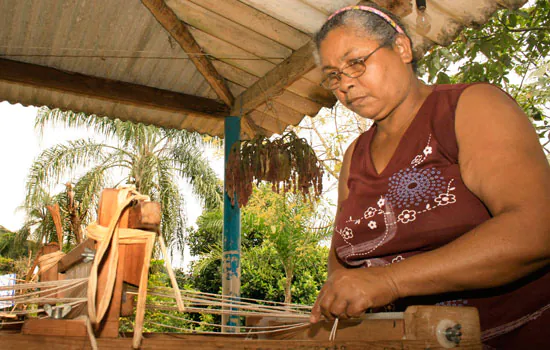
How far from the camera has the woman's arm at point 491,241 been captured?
0.95 meters

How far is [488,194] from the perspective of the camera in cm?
107

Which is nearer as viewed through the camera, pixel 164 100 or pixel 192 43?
pixel 192 43

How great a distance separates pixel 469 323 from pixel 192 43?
4.12 m

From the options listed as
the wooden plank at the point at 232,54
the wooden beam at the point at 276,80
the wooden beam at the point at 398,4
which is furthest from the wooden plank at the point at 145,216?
the wooden plank at the point at 232,54

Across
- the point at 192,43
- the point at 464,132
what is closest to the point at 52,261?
the point at 464,132

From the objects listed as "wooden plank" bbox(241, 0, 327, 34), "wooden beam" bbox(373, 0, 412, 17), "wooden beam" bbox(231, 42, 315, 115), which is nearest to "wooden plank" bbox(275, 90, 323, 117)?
"wooden beam" bbox(231, 42, 315, 115)

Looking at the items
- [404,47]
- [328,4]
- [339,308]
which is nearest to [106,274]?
[339,308]

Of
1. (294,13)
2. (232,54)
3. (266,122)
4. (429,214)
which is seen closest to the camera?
(429,214)

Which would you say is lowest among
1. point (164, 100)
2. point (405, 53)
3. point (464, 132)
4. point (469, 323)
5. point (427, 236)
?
point (469, 323)

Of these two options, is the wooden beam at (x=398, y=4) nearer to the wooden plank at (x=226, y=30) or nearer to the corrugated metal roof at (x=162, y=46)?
the corrugated metal roof at (x=162, y=46)

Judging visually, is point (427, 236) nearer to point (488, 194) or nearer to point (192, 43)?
point (488, 194)

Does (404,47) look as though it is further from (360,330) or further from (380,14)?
(360,330)

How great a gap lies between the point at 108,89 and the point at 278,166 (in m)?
2.05

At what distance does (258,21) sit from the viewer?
3.94 m
